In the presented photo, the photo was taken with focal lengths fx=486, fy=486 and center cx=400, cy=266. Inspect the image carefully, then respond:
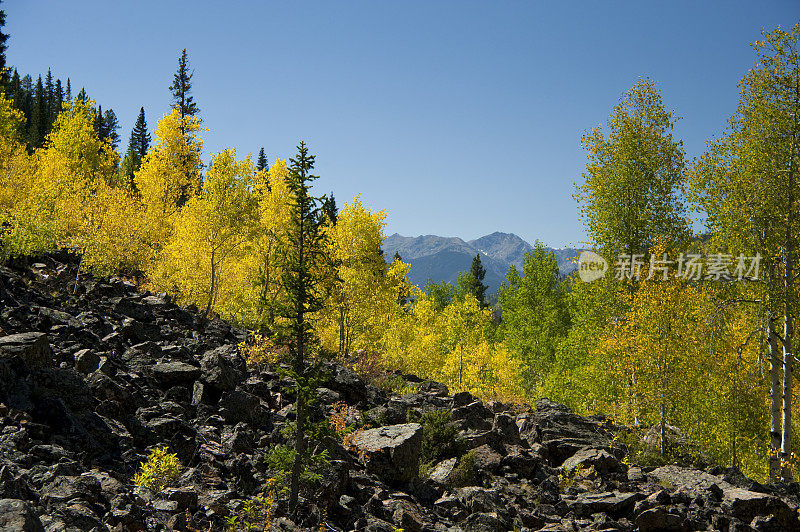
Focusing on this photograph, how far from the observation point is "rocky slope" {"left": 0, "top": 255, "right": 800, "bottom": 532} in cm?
927

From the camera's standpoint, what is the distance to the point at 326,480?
38.3 ft

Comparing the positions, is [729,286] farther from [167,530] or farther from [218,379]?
[167,530]

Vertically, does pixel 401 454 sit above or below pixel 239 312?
below

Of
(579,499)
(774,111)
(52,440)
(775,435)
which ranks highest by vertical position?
(774,111)

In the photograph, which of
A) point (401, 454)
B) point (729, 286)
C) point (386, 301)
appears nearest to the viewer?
point (401, 454)

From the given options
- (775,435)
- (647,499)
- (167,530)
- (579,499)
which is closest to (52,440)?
(167,530)

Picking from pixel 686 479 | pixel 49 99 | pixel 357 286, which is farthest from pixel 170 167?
pixel 49 99

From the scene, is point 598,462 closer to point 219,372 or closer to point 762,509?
point 762,509

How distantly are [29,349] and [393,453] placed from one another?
9.49 m

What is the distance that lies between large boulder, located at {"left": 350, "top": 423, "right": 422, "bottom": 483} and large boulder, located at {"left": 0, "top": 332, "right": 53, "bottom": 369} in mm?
8304

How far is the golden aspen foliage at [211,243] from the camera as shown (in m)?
28.3

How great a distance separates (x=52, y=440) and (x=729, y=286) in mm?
24065

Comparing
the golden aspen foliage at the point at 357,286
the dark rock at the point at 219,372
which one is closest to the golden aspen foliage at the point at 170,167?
the golden aspen foliage at the point at 357,286

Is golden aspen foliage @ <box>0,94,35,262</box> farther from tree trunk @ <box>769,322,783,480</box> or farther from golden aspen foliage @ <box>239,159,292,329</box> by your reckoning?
tree trunk @ <box>769,322,783,480</box>
